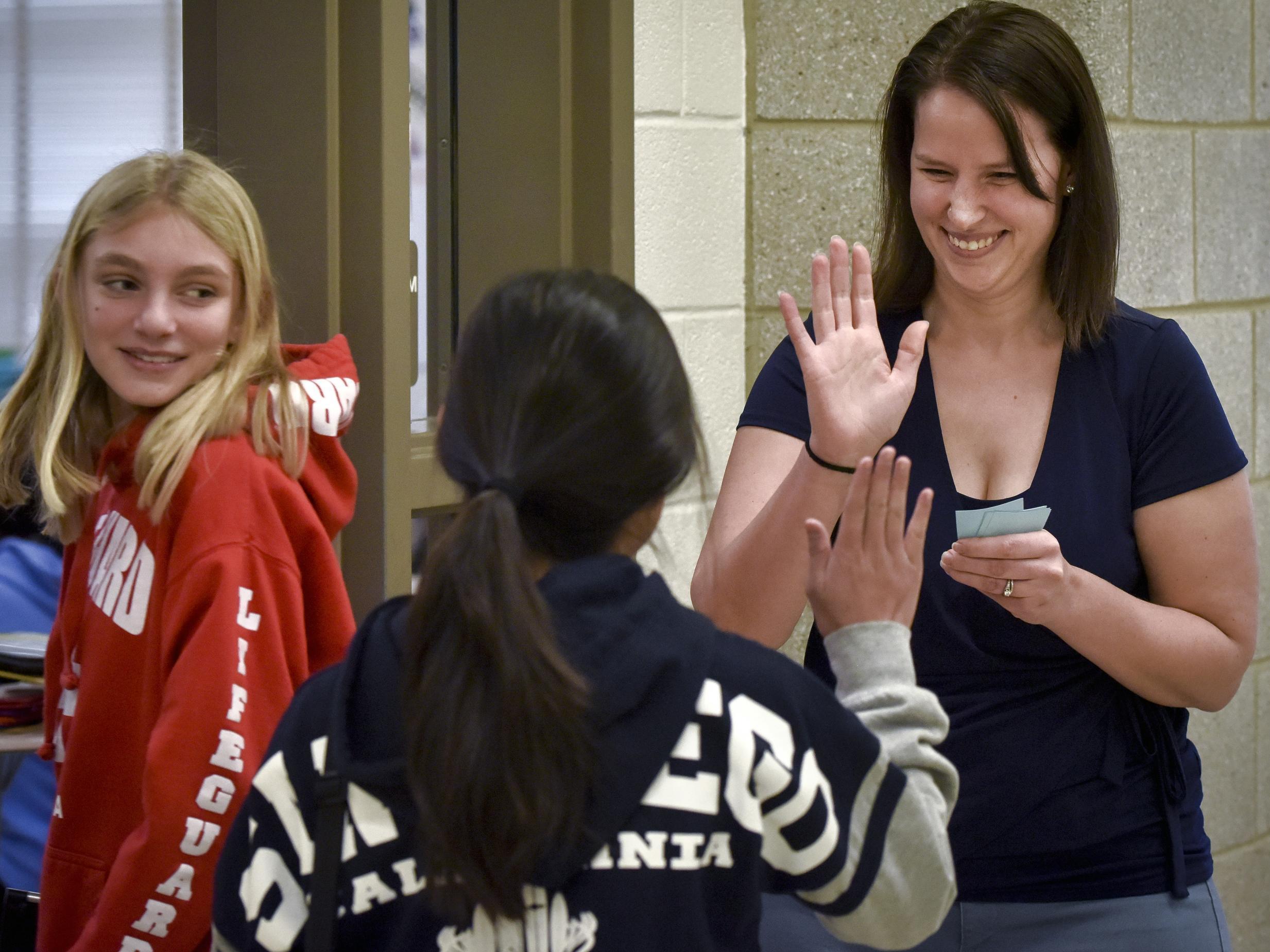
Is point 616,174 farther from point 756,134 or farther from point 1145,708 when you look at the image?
A: point 1145,708

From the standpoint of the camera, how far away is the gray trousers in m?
1.56

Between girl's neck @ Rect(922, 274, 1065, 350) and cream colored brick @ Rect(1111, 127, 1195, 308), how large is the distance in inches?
43.8

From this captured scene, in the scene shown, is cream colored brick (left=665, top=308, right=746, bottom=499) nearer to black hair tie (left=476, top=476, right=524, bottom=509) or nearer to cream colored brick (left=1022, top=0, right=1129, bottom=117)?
cream colored brick (left=1022, top=0, right=1129, bottom=117)

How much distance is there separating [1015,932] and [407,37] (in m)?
1.59

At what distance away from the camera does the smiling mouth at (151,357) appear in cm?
171

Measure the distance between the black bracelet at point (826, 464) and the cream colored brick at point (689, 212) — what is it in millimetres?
1125

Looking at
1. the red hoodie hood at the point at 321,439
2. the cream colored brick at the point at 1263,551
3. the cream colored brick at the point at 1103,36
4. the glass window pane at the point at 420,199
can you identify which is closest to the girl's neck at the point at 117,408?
the red hoodie hood at the point at 321,439

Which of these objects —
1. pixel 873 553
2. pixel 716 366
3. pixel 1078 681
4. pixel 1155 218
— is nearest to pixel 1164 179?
pixel 1155 218

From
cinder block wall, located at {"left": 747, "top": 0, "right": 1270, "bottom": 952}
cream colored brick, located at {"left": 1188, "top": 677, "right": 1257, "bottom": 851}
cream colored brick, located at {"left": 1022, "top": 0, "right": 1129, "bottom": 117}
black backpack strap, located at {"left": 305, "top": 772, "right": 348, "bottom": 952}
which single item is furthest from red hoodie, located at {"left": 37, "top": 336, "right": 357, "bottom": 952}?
cream colored brick, located at {"left": 1188, "top": 677, "right": 1257, "bottom": 851}

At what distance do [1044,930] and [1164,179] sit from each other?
6.20 ft

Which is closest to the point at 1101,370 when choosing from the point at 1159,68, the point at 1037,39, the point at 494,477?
the point at 1037,39

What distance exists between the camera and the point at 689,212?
2.70 meters

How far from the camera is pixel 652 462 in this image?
108 centimetres

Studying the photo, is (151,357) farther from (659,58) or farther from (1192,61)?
(1192,61)
